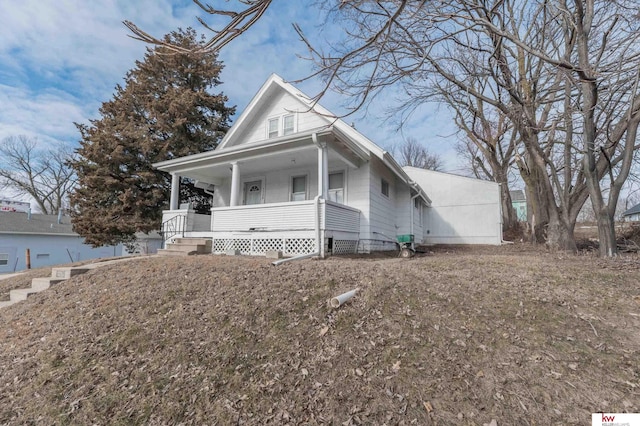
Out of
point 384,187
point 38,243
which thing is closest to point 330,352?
point 384,187

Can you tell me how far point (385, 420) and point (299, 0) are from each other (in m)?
4.11

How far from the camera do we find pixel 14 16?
10.4ft

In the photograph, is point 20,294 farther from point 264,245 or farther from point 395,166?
point 395,166

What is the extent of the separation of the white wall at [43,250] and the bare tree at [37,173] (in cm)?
1118

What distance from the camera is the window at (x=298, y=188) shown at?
11.3 metres

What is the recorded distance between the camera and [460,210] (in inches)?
666

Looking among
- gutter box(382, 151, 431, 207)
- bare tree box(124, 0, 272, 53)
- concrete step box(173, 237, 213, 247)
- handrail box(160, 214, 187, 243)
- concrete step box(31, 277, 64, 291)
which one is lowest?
concrete step box(31, 277, 64, 291)

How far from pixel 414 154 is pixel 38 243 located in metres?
37.4

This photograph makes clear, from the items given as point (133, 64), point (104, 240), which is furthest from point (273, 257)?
point (133, 64)

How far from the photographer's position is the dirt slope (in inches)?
97.3

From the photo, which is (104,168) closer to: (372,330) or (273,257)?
(273,257)

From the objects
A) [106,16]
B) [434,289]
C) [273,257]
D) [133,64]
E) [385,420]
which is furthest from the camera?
[133,64]

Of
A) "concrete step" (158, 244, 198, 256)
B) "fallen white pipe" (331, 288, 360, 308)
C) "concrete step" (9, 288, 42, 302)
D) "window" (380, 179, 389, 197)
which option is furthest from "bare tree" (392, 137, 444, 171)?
"concrete step" (9, 288, 42, 302)

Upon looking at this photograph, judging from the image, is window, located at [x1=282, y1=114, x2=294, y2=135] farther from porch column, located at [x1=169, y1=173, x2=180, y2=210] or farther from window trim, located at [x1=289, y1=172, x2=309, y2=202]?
porch column, located at [x1=169, y1=173, x2=180, y2=210]
